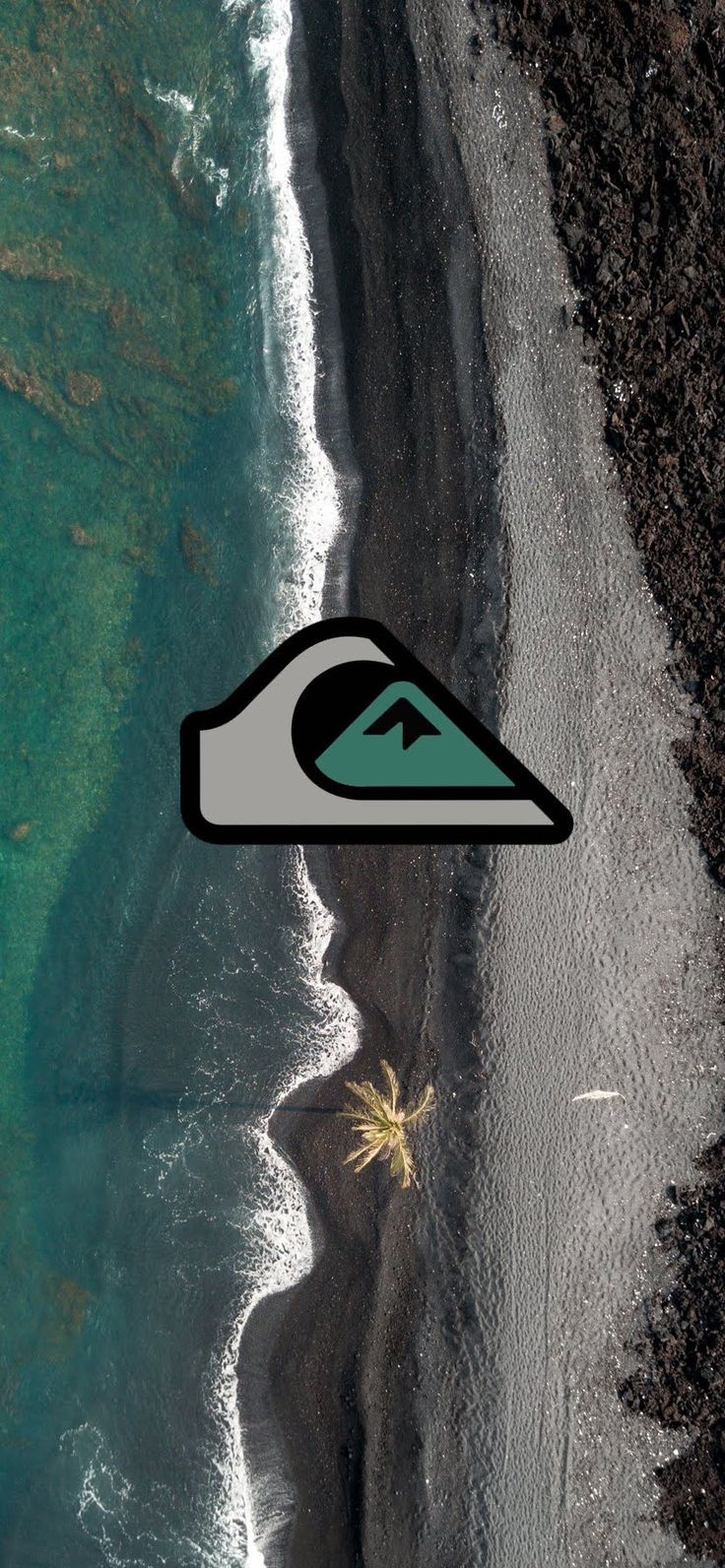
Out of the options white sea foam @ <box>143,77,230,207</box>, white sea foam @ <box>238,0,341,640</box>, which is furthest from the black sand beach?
white sea foam @ <box>143,77,230,207</box>

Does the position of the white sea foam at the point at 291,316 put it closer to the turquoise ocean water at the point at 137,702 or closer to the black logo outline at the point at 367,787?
the turquoise ocean water at the point at 137,702

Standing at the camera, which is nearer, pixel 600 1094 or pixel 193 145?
pixel 600 1094

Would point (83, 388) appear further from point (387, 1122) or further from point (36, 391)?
point (387, 1122)

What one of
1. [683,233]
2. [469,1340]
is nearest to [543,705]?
[683,233]

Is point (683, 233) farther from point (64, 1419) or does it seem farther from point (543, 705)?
point (64, 1419)

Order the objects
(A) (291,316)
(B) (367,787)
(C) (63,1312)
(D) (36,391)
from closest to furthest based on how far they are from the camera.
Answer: (B) (367,787), (C) (63,1312), (A) (291,316), (D) (36,391)

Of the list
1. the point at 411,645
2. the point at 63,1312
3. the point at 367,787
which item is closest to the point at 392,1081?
the point at 367,787

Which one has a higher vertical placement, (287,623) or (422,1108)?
(287,623)
